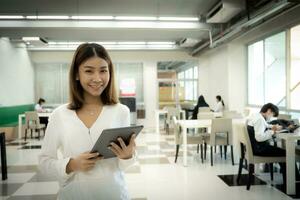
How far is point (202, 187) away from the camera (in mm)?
3973

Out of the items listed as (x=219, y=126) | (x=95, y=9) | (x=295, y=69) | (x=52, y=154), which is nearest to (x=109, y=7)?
(x=95, y=9)

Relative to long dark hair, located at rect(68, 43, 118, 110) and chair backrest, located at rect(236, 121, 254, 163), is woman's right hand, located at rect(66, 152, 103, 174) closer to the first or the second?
long dark hair, located at rect(68, 43, 118, 110)

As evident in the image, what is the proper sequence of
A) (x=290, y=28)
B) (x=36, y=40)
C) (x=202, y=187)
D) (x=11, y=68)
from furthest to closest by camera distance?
(x=11, y=68) → (x=36, y=40) → (x=290, y=28) → (x=202, y=187)

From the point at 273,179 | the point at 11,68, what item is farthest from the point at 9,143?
the point at 273,179

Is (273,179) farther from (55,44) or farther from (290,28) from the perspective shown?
(55,44)

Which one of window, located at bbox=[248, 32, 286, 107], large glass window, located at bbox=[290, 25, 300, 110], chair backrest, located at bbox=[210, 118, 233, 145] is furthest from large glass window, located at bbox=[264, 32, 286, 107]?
chair backrest, located at bbox=[210, 118, 233, 145]

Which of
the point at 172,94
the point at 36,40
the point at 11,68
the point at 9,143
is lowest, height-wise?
the point at 9,143

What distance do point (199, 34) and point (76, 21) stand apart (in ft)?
13.2

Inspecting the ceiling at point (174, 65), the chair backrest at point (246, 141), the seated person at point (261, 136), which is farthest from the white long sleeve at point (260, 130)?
the ceiling at point (174, 65)

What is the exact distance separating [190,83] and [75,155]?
11.3 meters

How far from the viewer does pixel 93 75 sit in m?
1.19

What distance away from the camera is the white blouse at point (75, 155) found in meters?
1.16

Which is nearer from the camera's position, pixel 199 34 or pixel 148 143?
pixel 148 143

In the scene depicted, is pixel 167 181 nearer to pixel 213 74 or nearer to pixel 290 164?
pixel 290 164
